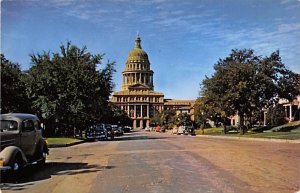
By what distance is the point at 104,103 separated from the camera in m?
51.2

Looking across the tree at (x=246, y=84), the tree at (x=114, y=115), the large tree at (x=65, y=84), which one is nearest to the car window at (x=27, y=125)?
the large tree at (x=65, y=84)

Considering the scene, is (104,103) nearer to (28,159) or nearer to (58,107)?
(58,107)

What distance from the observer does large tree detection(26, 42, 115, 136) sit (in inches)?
1812

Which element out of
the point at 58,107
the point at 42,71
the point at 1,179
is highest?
the point at 42,71

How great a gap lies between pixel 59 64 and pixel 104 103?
22.5ft

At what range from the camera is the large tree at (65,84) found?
4603 cm

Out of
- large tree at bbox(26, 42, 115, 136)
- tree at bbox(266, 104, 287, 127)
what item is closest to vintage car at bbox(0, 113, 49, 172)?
large tree at bbox(26, 42, 115, 136)

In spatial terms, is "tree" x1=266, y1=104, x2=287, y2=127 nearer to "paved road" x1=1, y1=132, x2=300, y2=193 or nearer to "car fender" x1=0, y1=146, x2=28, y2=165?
"paved road" x1=1, y1=132, x2=300, y2=193

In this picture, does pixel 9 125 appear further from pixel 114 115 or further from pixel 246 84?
pixel 114 115

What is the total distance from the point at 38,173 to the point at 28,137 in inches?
45.9

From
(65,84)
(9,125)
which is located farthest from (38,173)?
(65,84)

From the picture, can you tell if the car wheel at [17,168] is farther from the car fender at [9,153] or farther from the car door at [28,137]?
the car door at [28,137]

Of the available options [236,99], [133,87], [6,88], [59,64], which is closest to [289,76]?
[236,99]

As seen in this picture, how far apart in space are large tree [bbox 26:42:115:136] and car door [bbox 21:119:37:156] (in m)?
29.6
